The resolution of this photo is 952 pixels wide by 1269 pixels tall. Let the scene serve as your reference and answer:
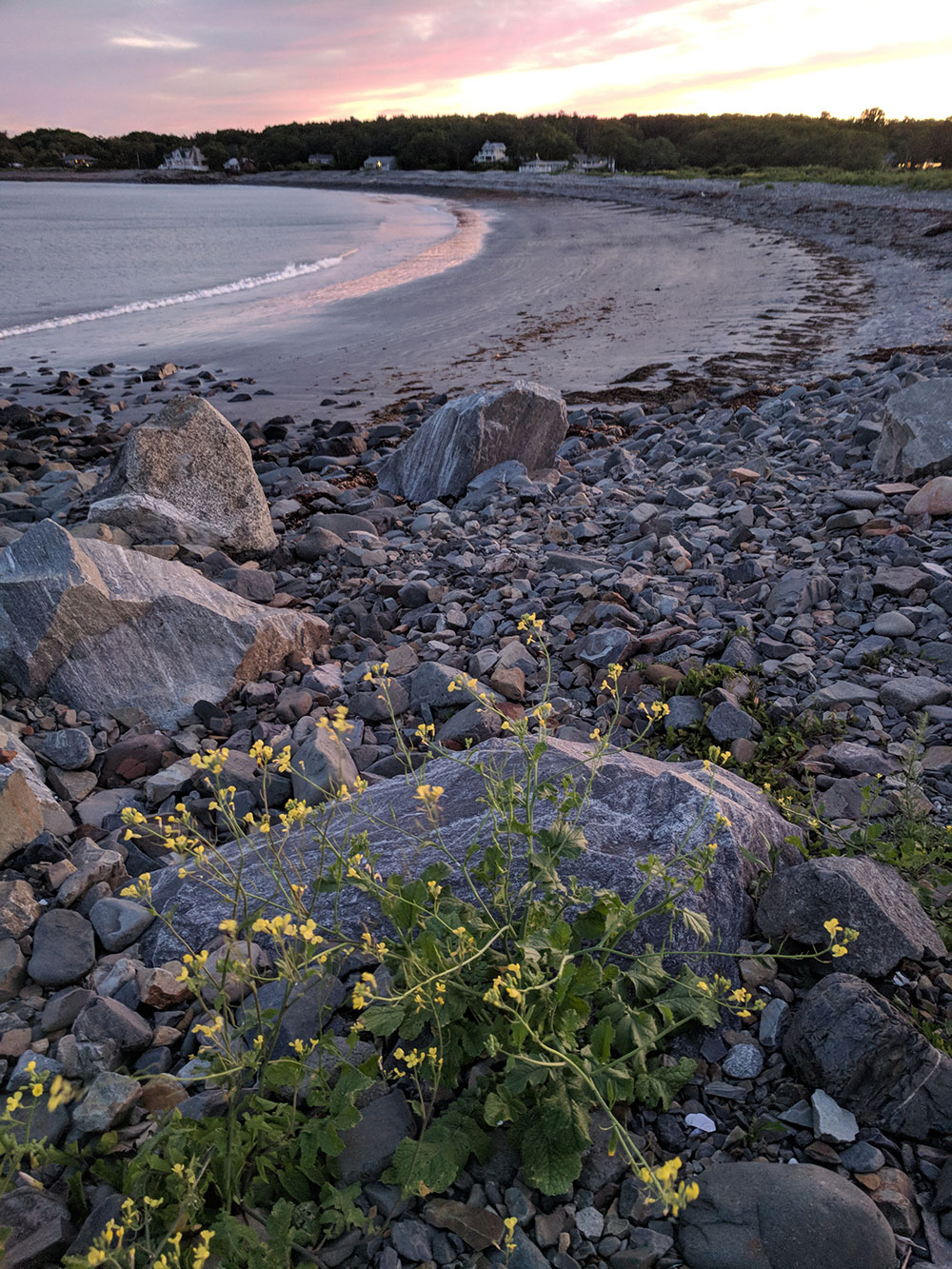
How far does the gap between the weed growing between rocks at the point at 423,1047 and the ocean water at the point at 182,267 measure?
17029 millimetres

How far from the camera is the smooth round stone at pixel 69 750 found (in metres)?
4.60

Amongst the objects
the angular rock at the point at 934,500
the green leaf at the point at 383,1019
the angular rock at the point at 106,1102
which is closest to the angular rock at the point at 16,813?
the angular rock at the point at 106,1102

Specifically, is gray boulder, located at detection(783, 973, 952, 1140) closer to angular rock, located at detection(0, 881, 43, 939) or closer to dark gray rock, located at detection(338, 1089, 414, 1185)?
dark gray rock, located at detection(338, 1089, 414, 1185)

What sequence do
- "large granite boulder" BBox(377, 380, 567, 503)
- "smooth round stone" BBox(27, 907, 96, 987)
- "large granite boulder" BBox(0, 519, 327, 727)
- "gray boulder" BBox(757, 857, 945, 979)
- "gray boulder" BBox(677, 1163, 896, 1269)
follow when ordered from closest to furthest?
"gray boulder" BBox(677, 1163, 896, 1269), "gray boulder" BBox(757, 857, 945, 979), "smooth round stone" BBox(27, 907, 96, 987), "large granite boulder" BBox(0, 519, 327, 727), "large granite boulder" BBox(377, 380, 567, 503)

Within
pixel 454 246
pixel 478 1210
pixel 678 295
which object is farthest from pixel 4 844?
pixel 454 246

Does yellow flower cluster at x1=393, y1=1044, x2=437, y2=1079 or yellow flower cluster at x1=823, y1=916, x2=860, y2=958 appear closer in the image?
yellow flower cluster at x1=393, y1=1044, x2=437, y2=1079

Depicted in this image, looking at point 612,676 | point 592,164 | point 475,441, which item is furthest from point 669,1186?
point 592,164

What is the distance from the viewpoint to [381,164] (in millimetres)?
105125

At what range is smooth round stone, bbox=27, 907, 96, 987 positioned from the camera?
2.97 m

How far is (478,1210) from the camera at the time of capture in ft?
6.80

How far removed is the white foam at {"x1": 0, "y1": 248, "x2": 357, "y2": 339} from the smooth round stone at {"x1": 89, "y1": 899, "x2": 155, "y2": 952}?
67.8 ft

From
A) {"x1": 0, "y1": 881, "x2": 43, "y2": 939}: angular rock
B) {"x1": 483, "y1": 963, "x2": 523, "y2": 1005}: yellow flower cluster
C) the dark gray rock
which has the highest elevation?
{"x1": 483, "y1": 963, "x2": 523, "y2": 1005}: yellow flower cluster

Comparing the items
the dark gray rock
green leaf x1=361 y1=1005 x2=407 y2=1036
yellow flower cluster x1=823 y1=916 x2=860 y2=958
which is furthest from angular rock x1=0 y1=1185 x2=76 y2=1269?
yellow flower cluster x1=823 y1=916 x2=860 y2=958

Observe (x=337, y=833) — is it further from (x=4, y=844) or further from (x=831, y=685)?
(x=831, y=685)
